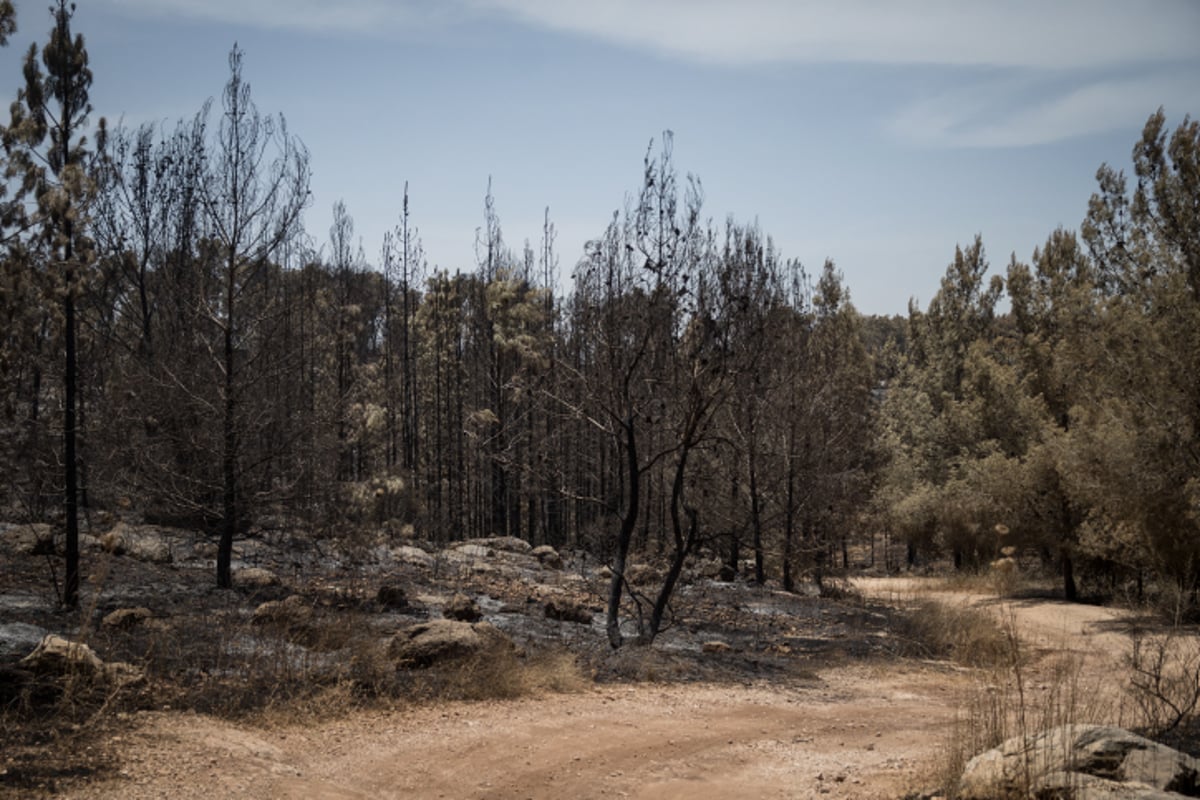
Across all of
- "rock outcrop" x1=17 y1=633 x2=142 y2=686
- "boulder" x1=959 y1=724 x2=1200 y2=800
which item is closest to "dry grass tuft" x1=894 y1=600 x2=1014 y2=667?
"boulder" x1=959 y1=724 x2=1200 y2=800

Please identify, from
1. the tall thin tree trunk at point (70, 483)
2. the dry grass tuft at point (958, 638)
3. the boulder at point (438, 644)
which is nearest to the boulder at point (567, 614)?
the boulder at point (438, 644)

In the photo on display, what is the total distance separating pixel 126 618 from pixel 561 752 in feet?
20.7

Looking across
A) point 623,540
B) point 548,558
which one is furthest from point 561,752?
point 548,558

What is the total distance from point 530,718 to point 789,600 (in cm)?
1356

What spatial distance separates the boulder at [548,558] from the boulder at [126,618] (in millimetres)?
13197

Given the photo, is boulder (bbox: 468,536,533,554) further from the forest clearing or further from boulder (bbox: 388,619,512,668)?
boulder (bbox: 388,619,512,668)

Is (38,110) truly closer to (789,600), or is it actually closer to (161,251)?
(161,251)

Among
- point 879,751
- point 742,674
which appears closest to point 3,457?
point 742,674

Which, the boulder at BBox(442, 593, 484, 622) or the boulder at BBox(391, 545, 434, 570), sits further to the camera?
the boulder at BBox(391, 545, 434, 570)

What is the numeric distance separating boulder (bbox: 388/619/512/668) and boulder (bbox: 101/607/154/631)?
3.29 metres

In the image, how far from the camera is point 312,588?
16.0 metres

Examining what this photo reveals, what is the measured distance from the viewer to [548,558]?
24328 millimetres

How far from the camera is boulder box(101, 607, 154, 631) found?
10.9 metres

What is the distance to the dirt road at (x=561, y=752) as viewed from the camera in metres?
6.71
